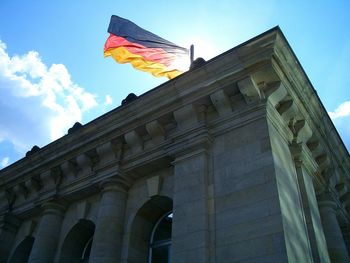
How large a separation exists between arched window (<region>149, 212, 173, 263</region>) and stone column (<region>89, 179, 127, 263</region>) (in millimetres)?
1144

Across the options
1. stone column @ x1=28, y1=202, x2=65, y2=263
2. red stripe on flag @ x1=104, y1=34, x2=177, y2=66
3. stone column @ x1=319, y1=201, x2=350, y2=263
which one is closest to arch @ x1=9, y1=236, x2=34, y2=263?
stone column @ x1=28, y1=202, x2=65, y2=263

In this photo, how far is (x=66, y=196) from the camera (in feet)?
46.2

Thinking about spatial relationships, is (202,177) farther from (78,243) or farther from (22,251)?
(22,251)

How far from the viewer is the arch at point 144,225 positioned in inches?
457

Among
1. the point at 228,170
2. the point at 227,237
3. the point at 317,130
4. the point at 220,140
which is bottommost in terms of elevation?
the point at 227,237

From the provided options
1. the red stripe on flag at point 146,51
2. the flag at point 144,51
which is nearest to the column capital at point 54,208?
the flag at point 144,51

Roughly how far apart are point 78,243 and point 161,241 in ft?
11.7

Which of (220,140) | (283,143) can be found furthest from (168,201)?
(283,143)

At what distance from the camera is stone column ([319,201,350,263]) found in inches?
473

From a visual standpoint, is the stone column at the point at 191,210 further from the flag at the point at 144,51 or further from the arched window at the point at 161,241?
the flag at the point at 144,51

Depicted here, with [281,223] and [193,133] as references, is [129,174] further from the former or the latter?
[281,223]

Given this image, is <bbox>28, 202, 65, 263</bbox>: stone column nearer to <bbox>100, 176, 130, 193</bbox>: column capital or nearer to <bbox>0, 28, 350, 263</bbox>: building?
<bbox>0, 28, 350, 263</bbox>: building

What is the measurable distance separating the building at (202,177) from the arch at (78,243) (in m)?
0.05

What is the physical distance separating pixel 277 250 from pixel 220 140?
3762 mm
